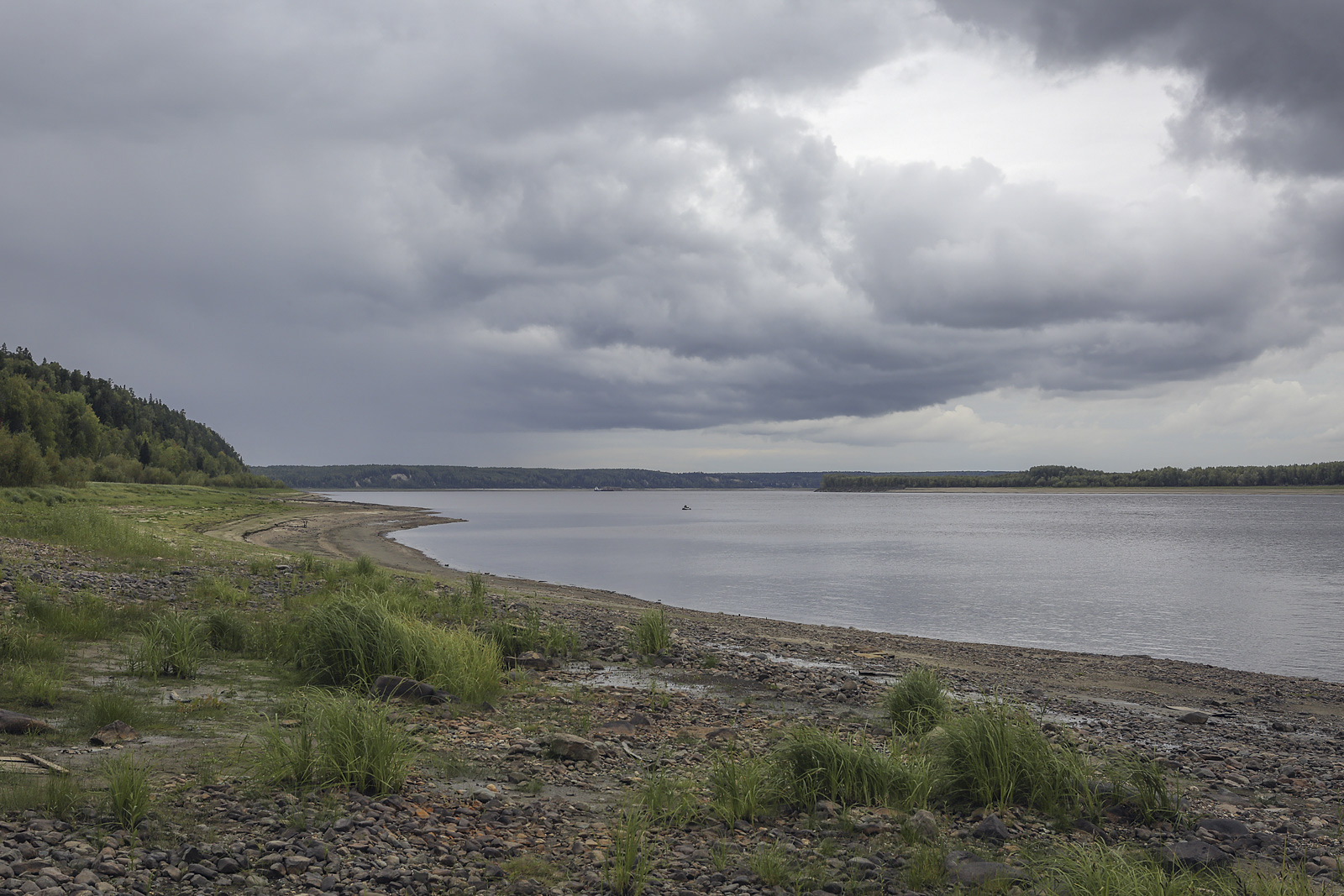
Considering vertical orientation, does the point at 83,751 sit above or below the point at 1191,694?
above

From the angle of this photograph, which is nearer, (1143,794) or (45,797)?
(45,797)

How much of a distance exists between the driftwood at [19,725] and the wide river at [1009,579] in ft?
84.7

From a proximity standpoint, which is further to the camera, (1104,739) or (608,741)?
(1104,739)

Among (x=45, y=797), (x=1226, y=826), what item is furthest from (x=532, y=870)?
(x=1226, y=826)

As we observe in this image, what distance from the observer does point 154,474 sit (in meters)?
112

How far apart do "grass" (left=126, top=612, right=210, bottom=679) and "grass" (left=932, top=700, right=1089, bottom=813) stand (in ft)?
35.1

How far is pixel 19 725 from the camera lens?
819 centimetres

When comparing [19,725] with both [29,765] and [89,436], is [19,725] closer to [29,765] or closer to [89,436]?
[29,765]

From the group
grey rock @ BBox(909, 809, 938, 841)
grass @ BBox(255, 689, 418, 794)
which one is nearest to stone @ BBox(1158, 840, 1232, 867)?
grey rock @ BBox(909, 809, 938, 841)

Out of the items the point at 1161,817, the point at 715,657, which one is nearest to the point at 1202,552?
the point at 715,657

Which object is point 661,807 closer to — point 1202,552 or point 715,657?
point 715,657

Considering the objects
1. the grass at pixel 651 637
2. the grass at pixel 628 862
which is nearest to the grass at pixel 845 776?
the grass at pixel 628 862

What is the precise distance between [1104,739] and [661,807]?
8.40m

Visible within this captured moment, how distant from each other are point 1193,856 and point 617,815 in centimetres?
532
